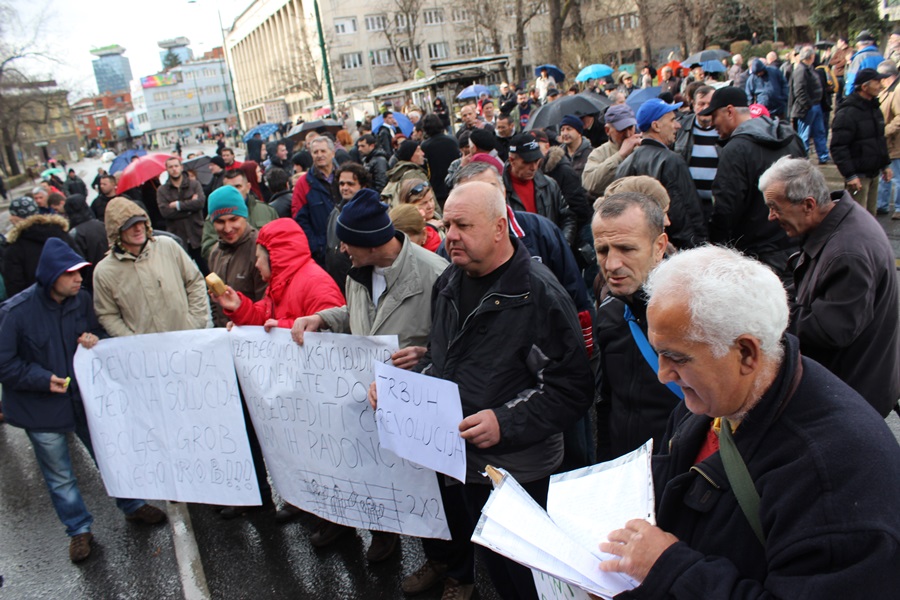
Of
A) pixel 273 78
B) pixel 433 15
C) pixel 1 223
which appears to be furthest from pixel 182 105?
pixel 1 223

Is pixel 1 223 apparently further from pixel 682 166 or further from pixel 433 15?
pixel 433 15

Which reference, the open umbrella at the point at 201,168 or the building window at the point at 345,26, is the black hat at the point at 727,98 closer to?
the open umbrella at the point at 201,168

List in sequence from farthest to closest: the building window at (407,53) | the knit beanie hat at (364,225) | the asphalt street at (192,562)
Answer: the building window at (407,53), the asphalt street at (192,562), the knit beanie hat at (364,225)

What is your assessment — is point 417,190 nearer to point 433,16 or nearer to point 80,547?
point 80,547

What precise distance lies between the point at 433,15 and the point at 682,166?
8089cm

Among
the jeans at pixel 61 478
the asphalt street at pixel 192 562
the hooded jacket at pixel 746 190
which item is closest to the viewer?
the asphalt street at pixel 192 562

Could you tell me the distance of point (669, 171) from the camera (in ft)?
16.4

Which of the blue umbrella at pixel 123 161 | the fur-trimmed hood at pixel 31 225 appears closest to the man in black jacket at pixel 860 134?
the fur-trimmed hood at pixel 31 225

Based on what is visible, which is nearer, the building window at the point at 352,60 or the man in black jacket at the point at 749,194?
the man in black jacket at the point at 749,194

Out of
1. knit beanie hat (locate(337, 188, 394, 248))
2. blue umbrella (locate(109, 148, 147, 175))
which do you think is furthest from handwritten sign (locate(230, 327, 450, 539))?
blue umbrella (locate(109, 148, 147, 175))

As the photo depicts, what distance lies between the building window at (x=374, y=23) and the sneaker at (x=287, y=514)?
81276 millimetres

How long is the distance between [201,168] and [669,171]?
33.1 ft

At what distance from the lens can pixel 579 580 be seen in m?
1.63

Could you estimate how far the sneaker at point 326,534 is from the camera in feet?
13.8
